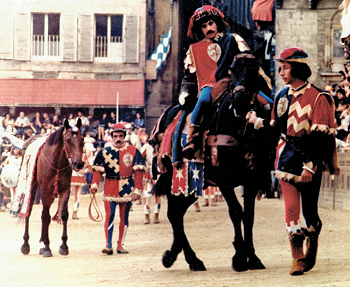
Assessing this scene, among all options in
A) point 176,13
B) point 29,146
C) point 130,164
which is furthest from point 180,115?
point 176,13

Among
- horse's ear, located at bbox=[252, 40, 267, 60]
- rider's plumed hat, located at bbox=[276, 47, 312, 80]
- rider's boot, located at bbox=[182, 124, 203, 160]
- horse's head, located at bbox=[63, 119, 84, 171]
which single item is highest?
horse's ear, located at bbox=[252, 40, 267, 60]

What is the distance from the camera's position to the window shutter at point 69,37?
3075 centimetres

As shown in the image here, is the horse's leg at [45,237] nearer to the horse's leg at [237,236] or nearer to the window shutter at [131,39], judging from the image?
the horse's leg at [237,236]

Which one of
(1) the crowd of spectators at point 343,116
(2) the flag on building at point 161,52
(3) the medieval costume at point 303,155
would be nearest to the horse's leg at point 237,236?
(3) the medieval costume at point 303,155

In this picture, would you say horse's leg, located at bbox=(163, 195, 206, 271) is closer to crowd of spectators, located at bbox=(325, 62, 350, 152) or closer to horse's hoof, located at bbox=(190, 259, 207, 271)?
horse's hoof, located at bbox=(190, 259, 207, 271)

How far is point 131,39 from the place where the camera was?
111 ft

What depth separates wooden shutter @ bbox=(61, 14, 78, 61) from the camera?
30750 millimetres

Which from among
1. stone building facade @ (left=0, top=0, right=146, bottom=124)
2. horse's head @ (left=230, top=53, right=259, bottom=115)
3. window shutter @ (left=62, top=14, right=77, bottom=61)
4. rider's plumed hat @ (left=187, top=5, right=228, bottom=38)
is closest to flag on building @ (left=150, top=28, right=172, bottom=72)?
stone building facade @ (left=0, top=0, right=146, bottom=124)

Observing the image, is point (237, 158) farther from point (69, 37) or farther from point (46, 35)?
point (69, 37)

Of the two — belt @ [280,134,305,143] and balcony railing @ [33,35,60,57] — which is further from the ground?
balcony railing @ [33,35,60,57]

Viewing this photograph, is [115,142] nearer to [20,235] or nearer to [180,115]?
[180,115]

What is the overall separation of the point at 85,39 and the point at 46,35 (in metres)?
3.27

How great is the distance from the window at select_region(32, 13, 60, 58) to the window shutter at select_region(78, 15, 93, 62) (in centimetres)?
109

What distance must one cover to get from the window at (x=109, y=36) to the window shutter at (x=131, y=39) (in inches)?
11.5
